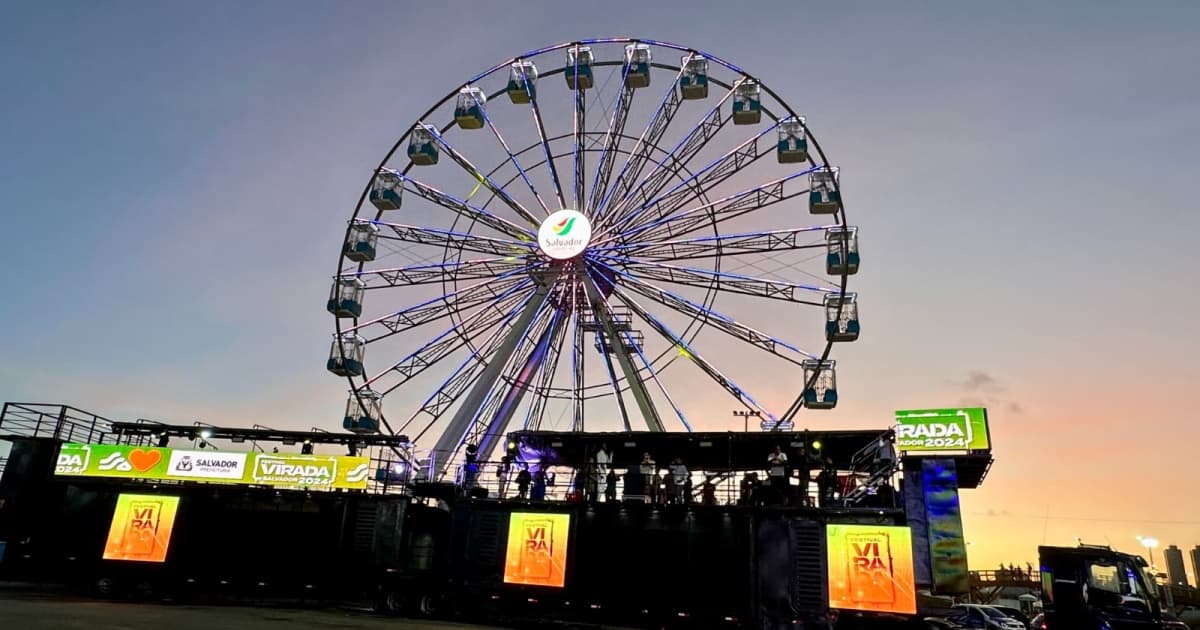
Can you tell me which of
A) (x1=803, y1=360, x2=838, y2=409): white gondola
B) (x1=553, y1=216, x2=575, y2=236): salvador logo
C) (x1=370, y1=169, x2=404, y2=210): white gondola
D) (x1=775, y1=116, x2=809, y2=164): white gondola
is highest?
(x1=775, y1=116, x2=809, y2=164): white gondola

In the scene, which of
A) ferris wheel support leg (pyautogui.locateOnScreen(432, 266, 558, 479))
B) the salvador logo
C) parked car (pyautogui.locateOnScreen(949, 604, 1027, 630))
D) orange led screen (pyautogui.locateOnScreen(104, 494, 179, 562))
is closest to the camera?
orange led screen (pyautogui.locateOnScreen(104, 494, 179, 562))

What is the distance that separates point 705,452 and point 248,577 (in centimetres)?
1325

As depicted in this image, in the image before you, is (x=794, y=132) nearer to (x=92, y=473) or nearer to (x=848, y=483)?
(x=848, y=483)

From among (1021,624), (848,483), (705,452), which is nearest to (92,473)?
(705,452)

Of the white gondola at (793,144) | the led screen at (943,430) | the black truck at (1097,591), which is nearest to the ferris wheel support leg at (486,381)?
the white gondola at (793,144)

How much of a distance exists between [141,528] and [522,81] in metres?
18.8

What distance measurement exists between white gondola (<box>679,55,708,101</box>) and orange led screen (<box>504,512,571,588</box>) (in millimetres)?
15703

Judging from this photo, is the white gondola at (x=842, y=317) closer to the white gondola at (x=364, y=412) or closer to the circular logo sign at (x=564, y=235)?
the circular logo sign at (x=564, y=235)

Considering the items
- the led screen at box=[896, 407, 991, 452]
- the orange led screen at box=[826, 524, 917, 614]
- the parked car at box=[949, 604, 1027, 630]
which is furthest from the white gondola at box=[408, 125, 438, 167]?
the parked car at box=[949, 604, 1027, 630]

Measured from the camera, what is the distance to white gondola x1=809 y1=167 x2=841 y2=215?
79.0 feet

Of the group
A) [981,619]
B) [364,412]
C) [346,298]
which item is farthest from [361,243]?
Result: [981,619]

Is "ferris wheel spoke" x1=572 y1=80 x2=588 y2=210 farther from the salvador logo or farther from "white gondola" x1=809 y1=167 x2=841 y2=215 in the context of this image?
"white gondola" x1=809 y1=167 x2=841 y2=215

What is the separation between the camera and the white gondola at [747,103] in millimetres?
25500

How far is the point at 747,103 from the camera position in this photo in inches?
1006
